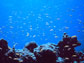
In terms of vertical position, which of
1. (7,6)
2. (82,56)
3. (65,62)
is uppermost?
(7,6)

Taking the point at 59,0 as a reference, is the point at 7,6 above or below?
below

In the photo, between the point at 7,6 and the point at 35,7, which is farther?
the point at 35,7

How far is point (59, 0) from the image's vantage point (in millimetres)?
77562

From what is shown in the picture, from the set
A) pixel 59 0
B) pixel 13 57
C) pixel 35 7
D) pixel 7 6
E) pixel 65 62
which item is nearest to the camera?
pixel 13 57

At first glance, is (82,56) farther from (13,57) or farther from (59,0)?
(59,0)

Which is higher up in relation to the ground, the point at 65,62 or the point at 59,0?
the point at 59,0

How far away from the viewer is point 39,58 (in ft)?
24.7

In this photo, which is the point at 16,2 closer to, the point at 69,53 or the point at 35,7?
the point at 35,7

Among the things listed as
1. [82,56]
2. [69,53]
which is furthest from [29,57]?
[82,56]

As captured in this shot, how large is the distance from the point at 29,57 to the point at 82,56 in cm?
376

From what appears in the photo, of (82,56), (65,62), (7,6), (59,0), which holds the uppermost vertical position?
(59,0)

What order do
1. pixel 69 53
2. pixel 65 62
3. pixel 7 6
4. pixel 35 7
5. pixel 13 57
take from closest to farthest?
pixel 13 57 < pixel 65 62 < pixel 69 53 < pixel 7 6 < pixel 35 7

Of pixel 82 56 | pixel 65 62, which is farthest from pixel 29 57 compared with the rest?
pixel 82 56

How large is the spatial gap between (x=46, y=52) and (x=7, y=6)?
66330 millimetres
